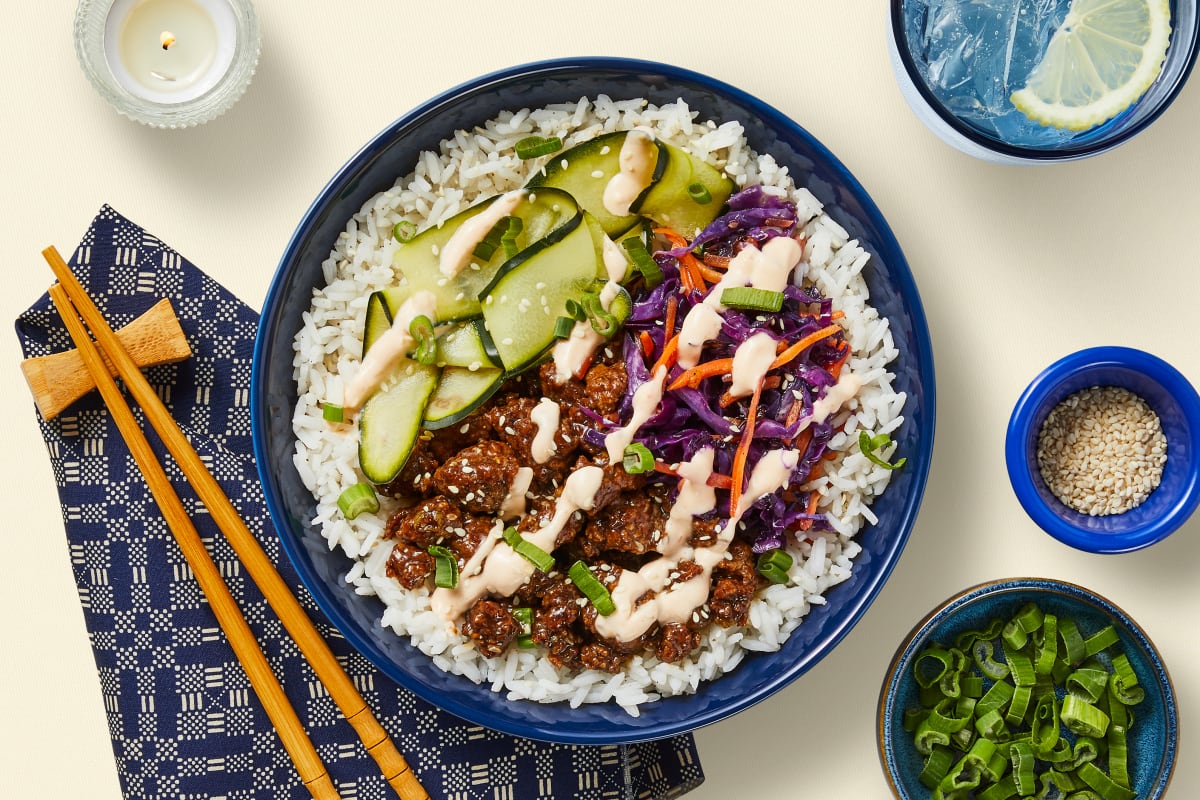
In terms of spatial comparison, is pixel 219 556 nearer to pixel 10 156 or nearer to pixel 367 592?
pixel 367 592

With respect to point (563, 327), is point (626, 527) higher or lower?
lower

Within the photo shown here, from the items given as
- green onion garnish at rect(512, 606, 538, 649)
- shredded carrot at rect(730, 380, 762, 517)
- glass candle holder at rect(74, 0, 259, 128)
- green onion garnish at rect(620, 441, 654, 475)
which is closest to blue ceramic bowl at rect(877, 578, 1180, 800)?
shredded carrot at rect(730, 380, 762, 517)

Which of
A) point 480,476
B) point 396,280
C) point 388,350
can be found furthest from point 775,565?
point 396,280

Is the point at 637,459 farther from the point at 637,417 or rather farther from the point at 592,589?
the point at 592,589

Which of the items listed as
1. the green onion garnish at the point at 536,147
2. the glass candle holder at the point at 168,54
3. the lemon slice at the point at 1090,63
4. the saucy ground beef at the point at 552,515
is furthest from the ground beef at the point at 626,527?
the glass candle holder at the point at 168,54

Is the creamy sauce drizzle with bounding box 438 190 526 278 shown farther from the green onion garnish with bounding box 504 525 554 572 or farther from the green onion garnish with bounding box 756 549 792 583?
the green onion garnish with bounding box 756 549 792 583
